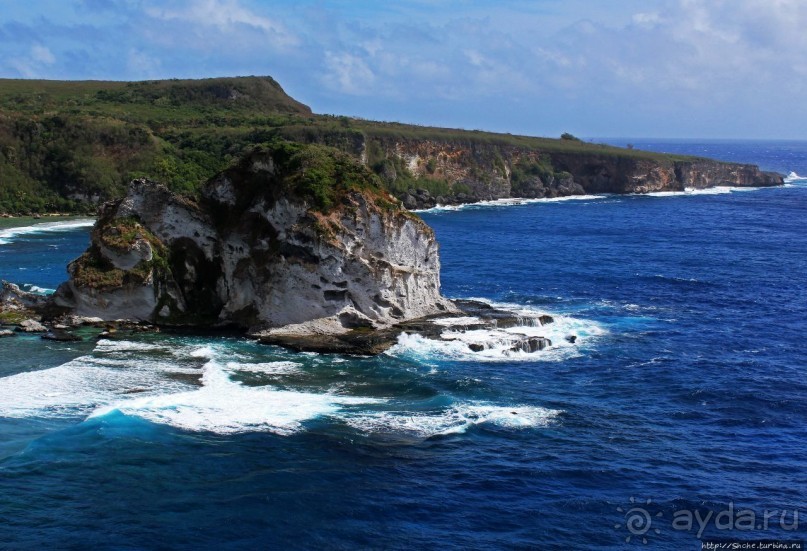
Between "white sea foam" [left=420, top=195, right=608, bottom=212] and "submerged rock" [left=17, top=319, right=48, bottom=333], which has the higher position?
"white sea foam" [left=420, top=195, right=608, bottom=212]

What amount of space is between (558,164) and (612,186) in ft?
39.3

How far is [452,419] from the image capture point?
141 ft

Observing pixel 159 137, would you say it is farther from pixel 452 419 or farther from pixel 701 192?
pixel 452 419

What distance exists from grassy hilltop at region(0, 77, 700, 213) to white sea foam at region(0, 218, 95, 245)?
10.2 metres

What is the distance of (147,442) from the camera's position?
3903cm

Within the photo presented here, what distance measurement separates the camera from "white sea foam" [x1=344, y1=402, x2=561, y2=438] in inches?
1634

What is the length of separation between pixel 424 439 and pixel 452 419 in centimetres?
293

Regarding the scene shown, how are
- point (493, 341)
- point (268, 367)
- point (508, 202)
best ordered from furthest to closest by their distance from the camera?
point (508, 202)
point (493, 341)
point (268, 367)

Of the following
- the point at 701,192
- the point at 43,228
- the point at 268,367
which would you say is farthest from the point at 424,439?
the point at 701,192

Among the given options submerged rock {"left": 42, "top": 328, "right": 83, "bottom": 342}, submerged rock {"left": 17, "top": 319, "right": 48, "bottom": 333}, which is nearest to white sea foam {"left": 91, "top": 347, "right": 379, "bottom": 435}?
submerged rock {"left": 42, "top": 328, "right": 83, "bottom": 342}

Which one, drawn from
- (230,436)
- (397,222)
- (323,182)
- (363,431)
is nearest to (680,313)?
(397,222)

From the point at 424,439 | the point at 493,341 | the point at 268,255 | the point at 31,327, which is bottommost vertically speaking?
the point at 424,439

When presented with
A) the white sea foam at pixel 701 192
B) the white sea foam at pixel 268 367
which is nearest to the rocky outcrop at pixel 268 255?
the white sea foam at pixel 268 367

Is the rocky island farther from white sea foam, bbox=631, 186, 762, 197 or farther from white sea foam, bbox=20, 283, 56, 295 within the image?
white sea foam, bbox=631, 186, 762, 197
